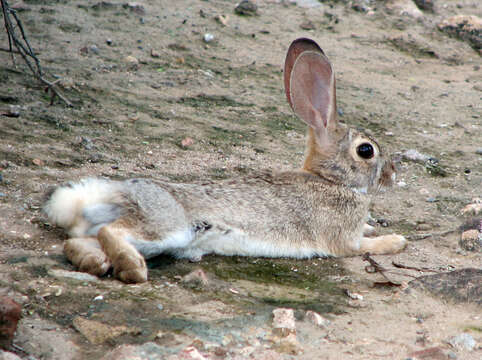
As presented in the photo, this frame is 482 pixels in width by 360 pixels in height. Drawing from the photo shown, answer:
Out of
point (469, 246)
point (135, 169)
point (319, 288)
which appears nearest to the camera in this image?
point (319, 288)

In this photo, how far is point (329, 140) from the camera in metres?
4.72

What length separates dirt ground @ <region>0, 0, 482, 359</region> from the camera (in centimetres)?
285

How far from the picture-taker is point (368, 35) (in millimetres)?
9992

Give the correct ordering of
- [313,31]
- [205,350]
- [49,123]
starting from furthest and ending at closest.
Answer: [313,31], [49,123], [205,350]

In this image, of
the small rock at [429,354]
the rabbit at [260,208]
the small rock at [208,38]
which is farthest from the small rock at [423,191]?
the small rock at [208,38]

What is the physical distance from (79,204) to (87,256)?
0.53 metres

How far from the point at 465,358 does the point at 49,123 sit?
4221mm

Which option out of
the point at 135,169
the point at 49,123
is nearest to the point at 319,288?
the point at 135,169

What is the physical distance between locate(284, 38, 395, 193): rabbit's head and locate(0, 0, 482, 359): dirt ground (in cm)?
56

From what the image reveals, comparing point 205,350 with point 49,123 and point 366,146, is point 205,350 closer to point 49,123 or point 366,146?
point 366,146

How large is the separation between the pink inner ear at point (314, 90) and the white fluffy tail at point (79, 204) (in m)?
1.59

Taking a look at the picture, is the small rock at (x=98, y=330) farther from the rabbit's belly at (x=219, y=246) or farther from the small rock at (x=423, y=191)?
the small rock at (x=423, y=191)

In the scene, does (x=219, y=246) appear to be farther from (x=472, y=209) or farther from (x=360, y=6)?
(x=360, y=6)

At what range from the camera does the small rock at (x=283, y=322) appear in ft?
9.26
